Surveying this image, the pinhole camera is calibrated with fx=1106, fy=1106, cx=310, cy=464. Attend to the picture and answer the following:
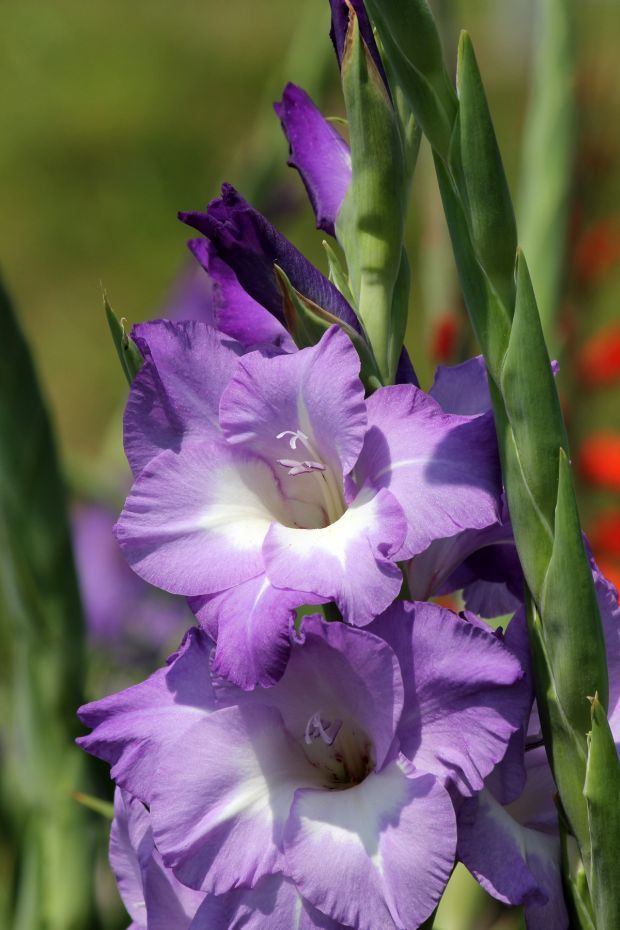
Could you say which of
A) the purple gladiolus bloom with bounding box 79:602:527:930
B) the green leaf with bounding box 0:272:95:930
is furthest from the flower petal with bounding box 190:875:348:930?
the green leaf with bounding box 0:272:95:930

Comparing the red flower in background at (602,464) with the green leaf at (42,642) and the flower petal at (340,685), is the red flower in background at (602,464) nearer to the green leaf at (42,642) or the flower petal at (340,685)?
the green leaf at (42,642)

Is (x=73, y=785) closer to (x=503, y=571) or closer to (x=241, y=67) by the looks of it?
(x=503, y=571)

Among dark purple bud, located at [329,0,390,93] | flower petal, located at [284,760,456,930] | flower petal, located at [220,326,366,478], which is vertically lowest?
flower petal, located at [284,760,456,930]

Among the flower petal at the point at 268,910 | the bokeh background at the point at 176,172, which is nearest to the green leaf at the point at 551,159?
the bokeh background at the point at 176,172

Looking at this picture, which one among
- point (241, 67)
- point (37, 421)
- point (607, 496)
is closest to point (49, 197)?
point (241, 67)

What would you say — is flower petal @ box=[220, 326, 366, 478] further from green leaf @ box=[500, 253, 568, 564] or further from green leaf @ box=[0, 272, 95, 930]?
green leaf @ box=[0, 272, 95, 930]

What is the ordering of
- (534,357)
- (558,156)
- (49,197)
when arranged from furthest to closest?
(49,197), (558,156), (534,357)

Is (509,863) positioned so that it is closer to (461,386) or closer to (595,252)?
(461,386)
